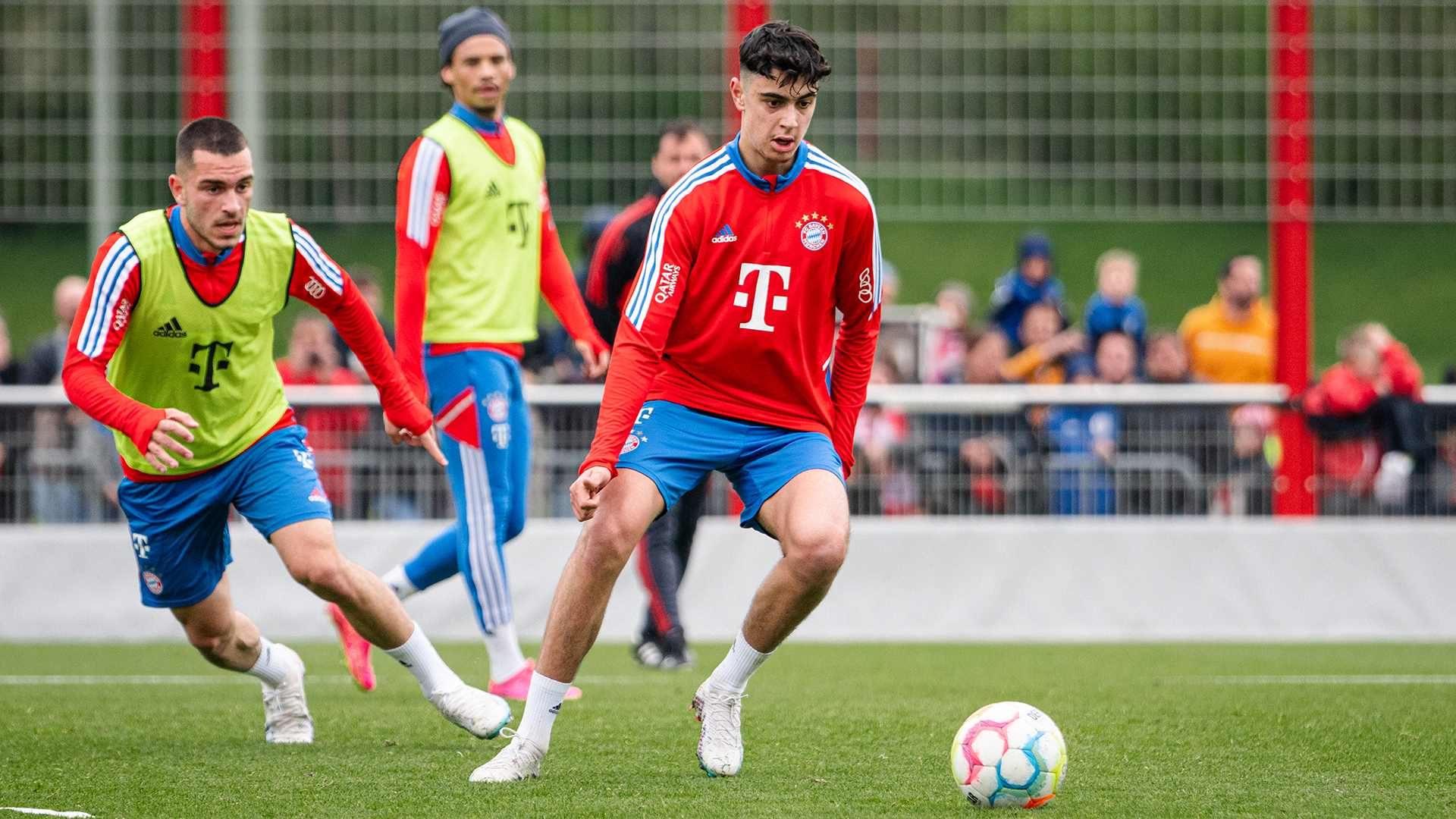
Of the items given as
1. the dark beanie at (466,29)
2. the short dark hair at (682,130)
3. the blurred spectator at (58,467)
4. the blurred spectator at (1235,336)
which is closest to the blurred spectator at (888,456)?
the blurred spectator at (1235,336)

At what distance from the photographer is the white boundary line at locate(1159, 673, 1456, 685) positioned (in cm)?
680

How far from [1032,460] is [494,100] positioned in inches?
165

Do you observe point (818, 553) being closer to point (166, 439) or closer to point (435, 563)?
point (166, 439)

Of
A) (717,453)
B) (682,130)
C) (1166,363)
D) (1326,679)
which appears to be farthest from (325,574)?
(1166,363)

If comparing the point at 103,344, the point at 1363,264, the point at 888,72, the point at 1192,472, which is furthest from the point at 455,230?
the point at 1363,264

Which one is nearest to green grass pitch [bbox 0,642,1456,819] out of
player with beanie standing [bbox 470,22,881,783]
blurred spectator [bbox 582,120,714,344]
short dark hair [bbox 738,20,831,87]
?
player with beanie standing [bbox 470,22,881,783]

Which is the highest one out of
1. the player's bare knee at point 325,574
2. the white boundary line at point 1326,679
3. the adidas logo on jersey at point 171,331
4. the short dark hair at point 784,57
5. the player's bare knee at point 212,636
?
the short dark hair at point 784,57

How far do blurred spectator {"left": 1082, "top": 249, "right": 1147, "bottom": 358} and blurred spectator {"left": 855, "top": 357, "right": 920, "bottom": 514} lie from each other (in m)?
1.65

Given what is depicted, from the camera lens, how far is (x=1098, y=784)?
435 cm

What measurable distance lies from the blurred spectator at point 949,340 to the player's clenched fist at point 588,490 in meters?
6.55

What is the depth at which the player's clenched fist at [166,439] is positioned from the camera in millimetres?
4363

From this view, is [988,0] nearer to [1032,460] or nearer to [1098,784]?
[1032,460]

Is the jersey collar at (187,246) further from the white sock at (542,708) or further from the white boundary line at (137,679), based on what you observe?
the white boundary line at (137,679)

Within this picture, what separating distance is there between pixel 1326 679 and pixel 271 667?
4.39 metres
